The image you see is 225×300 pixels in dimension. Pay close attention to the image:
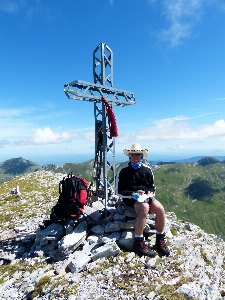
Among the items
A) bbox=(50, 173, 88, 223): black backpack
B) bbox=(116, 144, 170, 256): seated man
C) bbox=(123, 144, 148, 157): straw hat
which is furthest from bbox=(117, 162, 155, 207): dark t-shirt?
bbox=(50, 173, 88, 223): black backpack

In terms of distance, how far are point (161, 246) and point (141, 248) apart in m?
0.90

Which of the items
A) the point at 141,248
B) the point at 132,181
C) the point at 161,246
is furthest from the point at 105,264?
the point at 132,181

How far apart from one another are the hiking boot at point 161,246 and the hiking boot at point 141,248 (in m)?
0.45

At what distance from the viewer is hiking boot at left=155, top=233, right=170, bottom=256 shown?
899 cm

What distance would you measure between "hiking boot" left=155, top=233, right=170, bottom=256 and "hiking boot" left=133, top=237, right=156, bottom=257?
1.47 ft

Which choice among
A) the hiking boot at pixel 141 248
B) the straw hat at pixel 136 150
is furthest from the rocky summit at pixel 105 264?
the straw hat at pixel 136 150

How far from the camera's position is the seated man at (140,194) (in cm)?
888

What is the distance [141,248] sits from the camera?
8.84 meters

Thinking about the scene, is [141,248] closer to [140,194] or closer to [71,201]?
[140,194]

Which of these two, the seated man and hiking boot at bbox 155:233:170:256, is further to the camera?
hiking boot at bbox 155:233:170:256

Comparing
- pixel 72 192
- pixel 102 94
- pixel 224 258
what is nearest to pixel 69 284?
pixel 72 192

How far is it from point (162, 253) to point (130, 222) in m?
1.86

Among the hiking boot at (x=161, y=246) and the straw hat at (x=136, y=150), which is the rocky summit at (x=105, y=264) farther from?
the straw hat at (x=136, y=150)

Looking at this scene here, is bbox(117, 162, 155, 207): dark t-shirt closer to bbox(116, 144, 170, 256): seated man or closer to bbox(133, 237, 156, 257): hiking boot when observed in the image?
bbox(116, 144, 170, 256): seated man
